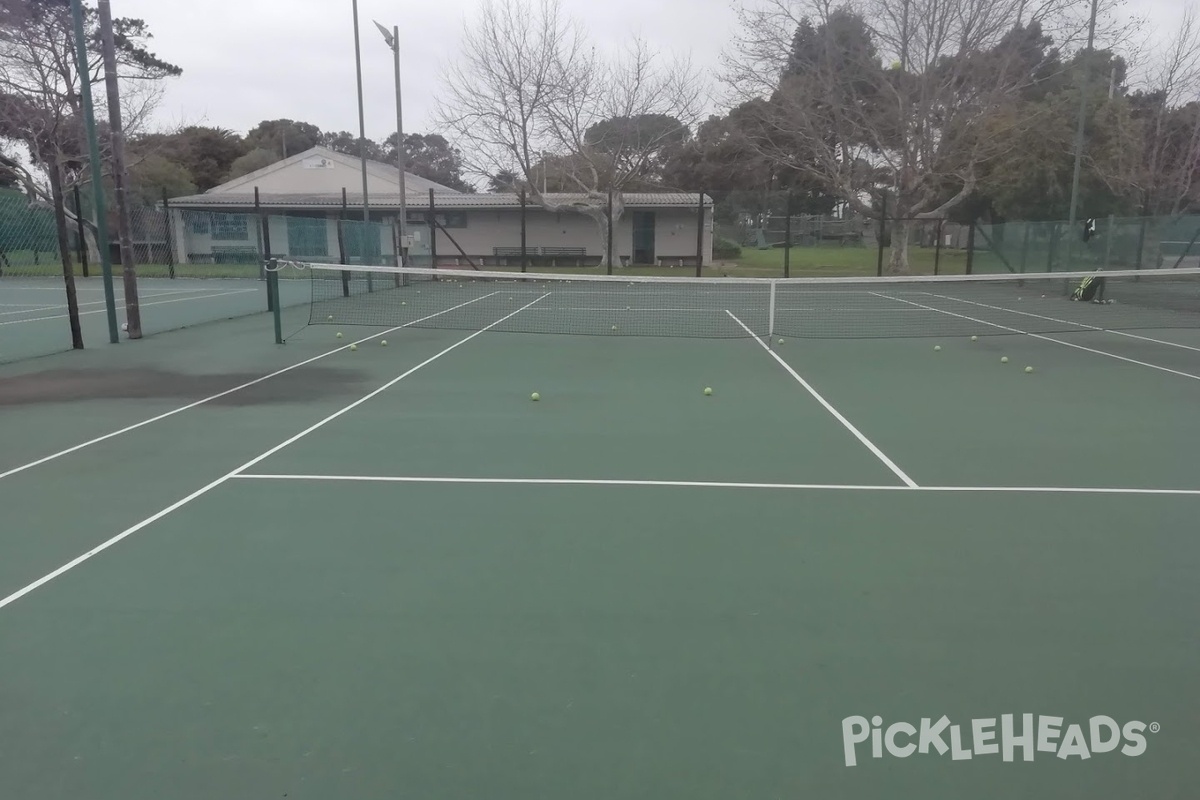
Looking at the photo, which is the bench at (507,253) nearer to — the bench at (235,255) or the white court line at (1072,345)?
the bench at (235,255)

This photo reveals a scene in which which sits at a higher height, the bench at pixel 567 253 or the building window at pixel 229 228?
the building window at pixel 229 228

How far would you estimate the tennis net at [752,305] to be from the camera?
52.1 feet

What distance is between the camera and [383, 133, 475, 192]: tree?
7581 centimetres

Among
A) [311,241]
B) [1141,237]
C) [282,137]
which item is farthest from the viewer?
[282,137]

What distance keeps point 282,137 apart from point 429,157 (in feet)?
47.1

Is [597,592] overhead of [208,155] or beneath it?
beneath

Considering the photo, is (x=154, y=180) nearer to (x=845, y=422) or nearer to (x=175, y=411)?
(x=175, y=411)

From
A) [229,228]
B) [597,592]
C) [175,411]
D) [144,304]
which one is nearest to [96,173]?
[175,411]

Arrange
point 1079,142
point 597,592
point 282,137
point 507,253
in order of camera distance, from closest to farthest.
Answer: point 597,592
point 1079,142
point 507,253
point 282,137

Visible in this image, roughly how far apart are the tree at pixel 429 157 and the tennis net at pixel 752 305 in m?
50.9

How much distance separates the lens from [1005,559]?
4.79 meters

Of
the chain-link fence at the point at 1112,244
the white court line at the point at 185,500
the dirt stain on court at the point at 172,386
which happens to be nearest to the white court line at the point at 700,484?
the white court line at the point at 185,500

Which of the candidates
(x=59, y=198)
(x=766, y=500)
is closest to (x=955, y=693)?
(x=766, y=500)

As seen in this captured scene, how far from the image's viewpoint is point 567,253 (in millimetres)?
36594
